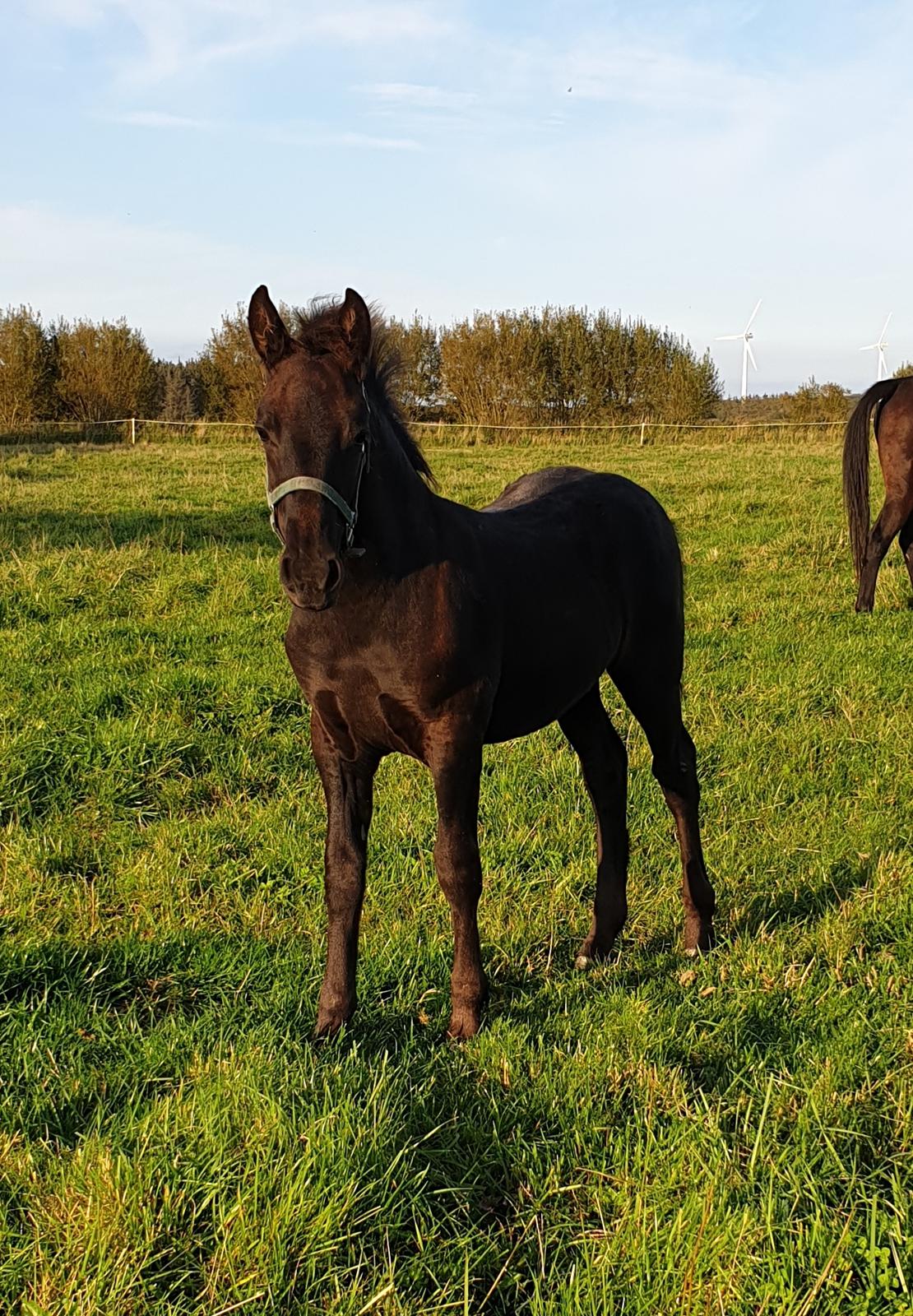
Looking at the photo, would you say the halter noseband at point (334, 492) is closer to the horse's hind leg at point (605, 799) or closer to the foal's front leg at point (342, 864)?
the foal's front leg at point (342, 864)

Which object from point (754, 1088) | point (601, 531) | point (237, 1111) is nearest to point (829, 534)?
point (601, 531)

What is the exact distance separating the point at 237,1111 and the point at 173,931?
148 cm

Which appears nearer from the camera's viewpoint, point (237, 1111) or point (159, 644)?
point (237, 1111)

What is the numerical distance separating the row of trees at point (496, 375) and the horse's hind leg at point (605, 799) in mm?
40805

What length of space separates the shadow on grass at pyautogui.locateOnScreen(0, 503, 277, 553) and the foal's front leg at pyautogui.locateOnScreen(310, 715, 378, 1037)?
314 inches

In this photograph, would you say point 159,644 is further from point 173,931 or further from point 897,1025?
point 897,1025

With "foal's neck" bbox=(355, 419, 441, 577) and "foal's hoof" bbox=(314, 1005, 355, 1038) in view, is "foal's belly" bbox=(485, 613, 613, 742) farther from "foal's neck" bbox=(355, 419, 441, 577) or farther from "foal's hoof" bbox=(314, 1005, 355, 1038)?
"foal's hoof" bbox=(314, 1005, 355, 1038)

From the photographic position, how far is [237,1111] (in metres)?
2.65

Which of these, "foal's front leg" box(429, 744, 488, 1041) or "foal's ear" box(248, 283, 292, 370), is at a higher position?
"foal's ear" box(248, 283, 292, 370)

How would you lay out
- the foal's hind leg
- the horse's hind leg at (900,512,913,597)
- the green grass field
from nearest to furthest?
the green grass field
the foal's hind leg
the horse's hind leg at (900,512,913,597)

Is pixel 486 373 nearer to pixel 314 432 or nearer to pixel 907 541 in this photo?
pixel 907 541

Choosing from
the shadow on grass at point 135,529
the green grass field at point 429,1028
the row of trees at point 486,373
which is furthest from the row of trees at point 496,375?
the green grass field at point 429,1028

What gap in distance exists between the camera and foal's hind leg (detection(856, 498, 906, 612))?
1027cm

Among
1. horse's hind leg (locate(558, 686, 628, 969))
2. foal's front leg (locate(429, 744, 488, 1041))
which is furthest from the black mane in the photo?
horse's hind leg (locate(558, 686, 628, 969))
